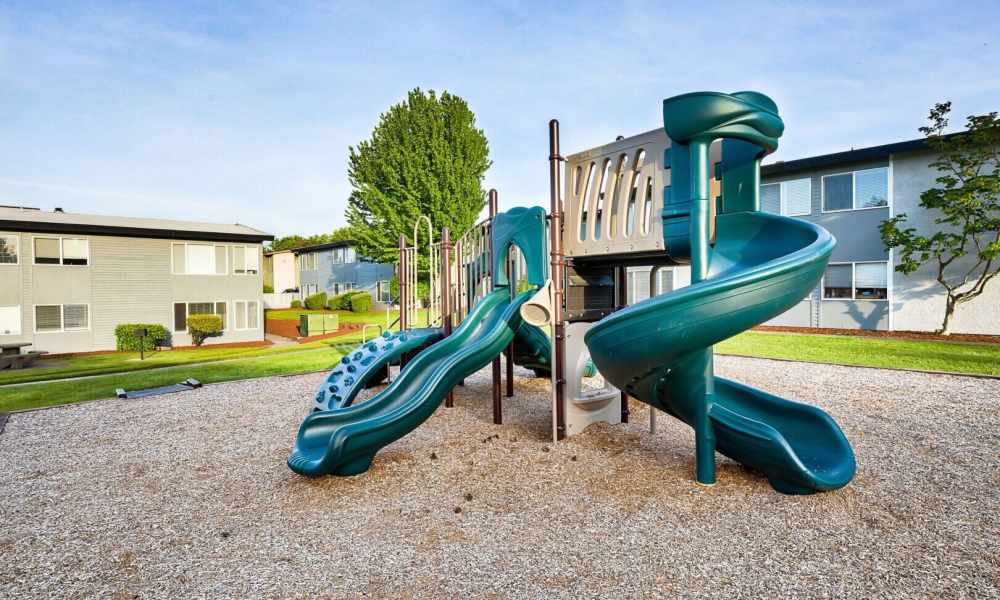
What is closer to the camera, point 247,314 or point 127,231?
point 127,231

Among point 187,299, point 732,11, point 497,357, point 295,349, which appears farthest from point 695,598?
point 187,299

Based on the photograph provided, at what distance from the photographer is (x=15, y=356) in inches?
593

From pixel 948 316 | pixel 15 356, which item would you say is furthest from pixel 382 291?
pixel 948 316

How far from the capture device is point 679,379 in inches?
169

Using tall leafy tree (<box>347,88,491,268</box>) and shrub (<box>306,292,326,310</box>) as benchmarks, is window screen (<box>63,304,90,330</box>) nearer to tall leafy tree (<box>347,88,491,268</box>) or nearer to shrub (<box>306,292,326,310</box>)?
tall leafy tree (<box>347,88,491,268</box>)

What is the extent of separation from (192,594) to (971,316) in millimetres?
19522

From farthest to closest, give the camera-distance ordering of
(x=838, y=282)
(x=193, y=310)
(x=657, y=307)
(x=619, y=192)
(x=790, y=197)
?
(x=193, y=310)
(x=790, y=197)
(x=838, y=282)
(x=619, y=192)
(x=657, y=307)

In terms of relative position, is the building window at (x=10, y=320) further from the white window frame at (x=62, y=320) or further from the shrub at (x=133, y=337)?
the shrub at (x=133, y=337)

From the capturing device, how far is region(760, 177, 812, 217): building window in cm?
1680

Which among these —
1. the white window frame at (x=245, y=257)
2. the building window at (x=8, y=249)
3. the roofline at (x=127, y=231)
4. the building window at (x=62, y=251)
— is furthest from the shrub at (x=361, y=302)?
the building window at (x=8, y=249)

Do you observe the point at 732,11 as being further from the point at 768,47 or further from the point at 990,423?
the point at 990,423

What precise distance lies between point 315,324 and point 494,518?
20.7 metres

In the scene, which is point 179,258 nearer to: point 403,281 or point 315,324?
point 315,324

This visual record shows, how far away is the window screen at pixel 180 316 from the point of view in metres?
20.0
